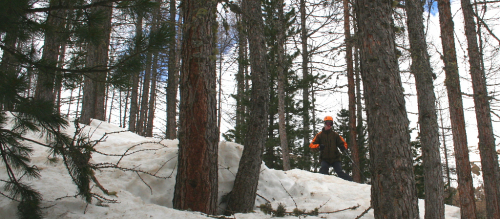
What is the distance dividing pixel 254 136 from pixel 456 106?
4862 mm

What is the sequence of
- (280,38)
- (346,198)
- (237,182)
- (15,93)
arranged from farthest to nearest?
(280,38)
(346,198)
(237,182)
(15,93)

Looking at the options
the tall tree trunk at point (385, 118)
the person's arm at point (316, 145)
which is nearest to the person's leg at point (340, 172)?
the person's arm at point (316, 145)

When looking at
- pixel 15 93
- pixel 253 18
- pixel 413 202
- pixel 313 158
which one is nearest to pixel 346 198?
pixel 413 202

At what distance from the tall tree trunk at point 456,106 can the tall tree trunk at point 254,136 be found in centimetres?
400

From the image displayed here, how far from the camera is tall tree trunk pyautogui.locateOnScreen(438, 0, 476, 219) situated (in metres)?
5.79

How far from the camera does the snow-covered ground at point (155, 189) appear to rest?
273cm

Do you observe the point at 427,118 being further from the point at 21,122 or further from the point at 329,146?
the point at 21,122

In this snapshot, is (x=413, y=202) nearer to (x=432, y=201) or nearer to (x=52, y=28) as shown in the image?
(x=432, y=201)

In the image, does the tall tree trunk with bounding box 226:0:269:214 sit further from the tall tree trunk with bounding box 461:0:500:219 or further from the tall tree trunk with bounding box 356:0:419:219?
the tall tree trunk with bounding box 461:0:500:219

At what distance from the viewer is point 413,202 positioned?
8.63 feet

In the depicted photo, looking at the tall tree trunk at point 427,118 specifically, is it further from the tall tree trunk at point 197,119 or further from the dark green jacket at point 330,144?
the dark green jacket at point 330,144

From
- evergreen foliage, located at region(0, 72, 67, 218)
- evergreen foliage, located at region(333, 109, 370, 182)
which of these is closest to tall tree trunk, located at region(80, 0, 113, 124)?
evergreen foliage, located at region(0, 72, 67, 218)

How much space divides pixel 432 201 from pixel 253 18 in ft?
11.0

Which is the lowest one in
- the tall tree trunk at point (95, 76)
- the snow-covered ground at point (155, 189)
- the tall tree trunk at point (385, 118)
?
the snow-covered ground at point (155, 189)
